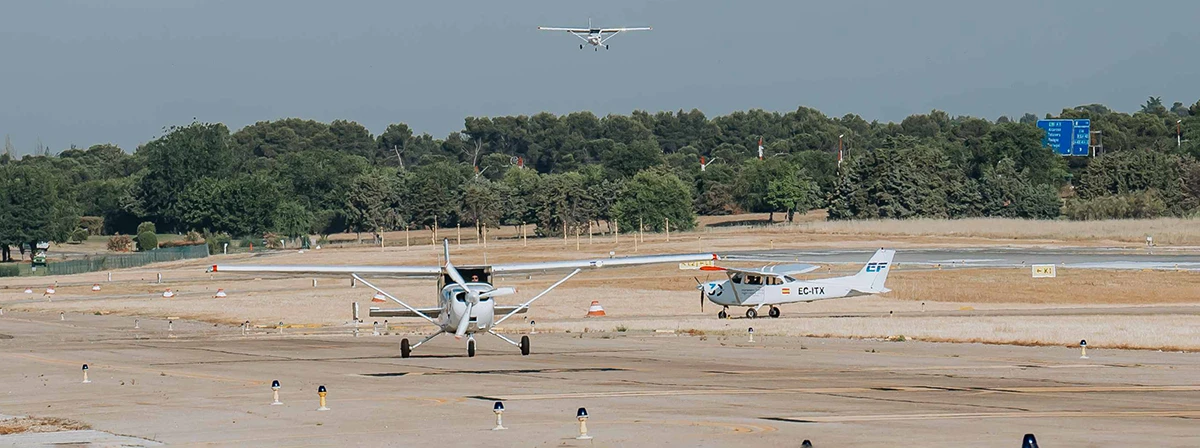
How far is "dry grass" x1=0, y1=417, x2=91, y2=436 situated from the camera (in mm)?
16817

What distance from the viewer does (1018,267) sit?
6078 centimetres

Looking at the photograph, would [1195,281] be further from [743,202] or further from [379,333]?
[743,202]

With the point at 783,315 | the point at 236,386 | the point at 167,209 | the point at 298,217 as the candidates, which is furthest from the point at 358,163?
the point at 236,386

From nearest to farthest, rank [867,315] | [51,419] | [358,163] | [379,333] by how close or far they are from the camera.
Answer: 1. [51,419]
2. [379,333]
3. [867,315]
4. [358,163]

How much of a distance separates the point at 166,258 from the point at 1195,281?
75895 millimetres

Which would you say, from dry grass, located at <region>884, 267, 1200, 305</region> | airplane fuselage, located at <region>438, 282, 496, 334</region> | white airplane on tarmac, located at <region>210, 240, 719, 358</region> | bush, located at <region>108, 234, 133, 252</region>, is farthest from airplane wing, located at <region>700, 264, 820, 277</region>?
bush, located at <region>108, 234, 133, 252</region>

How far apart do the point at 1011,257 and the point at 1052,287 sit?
1862 centimetres

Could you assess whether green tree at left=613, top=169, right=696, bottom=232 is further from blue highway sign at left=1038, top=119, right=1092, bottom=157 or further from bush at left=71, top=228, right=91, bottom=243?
bush at left=71, top=228, right=91, bottom=243

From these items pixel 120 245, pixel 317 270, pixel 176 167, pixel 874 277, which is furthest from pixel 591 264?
pixel 176 167

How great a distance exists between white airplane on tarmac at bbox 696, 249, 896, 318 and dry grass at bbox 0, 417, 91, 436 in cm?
2580

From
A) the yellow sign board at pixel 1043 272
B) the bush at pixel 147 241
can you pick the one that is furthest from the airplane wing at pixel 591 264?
the bush at pixel 147 241

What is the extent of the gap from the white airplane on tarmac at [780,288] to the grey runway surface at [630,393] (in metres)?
7.94

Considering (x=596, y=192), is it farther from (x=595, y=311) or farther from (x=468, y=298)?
(x=468, y=298)

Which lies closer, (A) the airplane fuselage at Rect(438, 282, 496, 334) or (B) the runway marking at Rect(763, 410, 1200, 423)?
(B) the runway marking at Rect(763, 410, 1200, 423)
